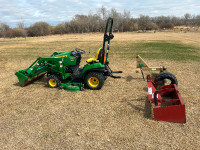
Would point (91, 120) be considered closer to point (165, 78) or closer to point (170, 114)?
point (170, 114)

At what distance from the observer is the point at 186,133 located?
129 inches

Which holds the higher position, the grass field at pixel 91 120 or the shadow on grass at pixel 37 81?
the shadow on grass at pixel 37 81

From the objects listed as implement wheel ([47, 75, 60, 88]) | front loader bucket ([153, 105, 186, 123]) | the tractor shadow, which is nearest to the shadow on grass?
the tractor shadow

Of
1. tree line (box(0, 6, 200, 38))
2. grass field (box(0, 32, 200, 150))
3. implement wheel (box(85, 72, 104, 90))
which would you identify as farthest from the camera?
tree line (box(0, 6, 200, 38))

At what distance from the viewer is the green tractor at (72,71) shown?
5.22m

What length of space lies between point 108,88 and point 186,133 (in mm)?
2928

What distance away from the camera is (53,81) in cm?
573

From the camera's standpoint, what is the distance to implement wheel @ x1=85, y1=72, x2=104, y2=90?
17.0ft

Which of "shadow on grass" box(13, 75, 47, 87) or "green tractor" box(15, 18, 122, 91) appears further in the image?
"shadow on grass" box(13, 75, 47, 87)

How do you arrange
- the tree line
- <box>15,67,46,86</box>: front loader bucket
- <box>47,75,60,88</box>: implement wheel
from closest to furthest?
<box>47,75,60,88</box>: implement wheel
<box>15,67,46,86</box>: front loader bucket
the tree line

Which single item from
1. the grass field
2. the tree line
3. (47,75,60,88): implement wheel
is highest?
the tree line

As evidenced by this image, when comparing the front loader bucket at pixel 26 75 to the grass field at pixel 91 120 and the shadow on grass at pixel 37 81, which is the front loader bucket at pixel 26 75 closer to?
the shadow on grass at pixel 37 81

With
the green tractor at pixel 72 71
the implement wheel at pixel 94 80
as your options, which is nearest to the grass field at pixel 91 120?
the implement wheel at pixel 94 80

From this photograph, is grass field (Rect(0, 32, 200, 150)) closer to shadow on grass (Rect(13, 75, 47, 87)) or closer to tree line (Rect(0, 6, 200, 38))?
shadow on grass (Rect(13, 75, 47, 87))
